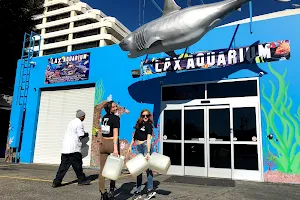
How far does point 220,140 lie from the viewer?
8.40 m

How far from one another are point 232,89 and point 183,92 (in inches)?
65.9

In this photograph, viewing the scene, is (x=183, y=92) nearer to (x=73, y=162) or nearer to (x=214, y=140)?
(x=214, y=140)

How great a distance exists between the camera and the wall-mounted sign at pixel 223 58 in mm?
8062

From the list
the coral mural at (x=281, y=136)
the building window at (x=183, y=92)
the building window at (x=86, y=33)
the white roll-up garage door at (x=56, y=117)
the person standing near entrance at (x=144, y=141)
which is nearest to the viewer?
the person standing near entrance at (x=144, y=141)

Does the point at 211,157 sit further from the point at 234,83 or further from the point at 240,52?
the point at 240,52

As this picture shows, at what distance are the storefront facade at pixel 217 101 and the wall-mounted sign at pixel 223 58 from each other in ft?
0.10

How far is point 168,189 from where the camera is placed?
628cm

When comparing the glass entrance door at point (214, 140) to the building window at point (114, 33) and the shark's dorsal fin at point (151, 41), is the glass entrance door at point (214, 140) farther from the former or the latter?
the building window at point (114, 33)

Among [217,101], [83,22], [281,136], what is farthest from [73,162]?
[83,22]

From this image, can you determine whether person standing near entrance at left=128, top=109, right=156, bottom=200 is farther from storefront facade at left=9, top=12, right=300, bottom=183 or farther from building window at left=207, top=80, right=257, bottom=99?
building window at left=207, top=80, right=257, bottom=99

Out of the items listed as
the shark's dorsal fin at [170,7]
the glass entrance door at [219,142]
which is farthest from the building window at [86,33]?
the glass entrance door at [219,142]

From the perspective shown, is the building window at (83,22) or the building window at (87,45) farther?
the building window at (83,22)

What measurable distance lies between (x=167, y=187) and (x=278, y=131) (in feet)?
12.1

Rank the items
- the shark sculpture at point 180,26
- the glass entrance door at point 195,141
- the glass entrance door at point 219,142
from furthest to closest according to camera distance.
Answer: the glass entrance door at point 195,141 < the glass entrance door at point 219,142 < the shark sculpture at point 180,26
